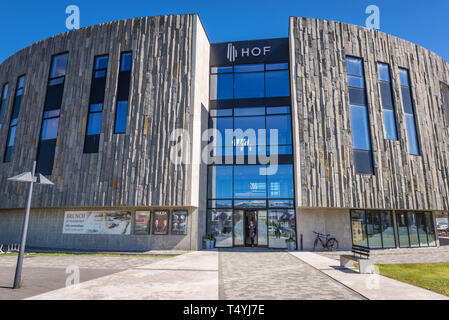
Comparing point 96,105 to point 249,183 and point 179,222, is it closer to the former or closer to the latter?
point 179,222

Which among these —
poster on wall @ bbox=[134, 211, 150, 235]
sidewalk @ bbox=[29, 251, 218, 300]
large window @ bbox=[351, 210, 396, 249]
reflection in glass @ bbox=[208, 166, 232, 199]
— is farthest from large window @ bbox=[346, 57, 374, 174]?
poster on wall @ bbox=[134, 211, 150, 235]

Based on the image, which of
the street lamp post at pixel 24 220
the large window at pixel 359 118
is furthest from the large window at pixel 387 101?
the street lamp post at pixel 24 220

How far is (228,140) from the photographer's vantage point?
18391mm

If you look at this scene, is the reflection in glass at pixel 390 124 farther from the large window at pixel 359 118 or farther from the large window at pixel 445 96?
the large window at pixel 445 96

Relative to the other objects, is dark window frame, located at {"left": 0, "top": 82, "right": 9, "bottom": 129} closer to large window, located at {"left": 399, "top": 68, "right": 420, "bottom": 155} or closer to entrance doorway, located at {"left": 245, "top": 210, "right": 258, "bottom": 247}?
entrance doorway, located at {"left": 245, "top": 210, "right": 258, "bottom": 247}

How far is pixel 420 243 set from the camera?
1773 centimetres

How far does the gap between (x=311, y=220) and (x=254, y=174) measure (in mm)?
4392

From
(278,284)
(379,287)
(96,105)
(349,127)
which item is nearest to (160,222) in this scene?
(96,105)

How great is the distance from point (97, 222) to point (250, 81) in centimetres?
1355

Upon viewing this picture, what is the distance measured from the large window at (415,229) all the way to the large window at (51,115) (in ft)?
73.8

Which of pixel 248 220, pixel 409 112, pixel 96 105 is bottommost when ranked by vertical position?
pixel 248 220

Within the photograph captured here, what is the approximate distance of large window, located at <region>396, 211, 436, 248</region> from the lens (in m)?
17.3
